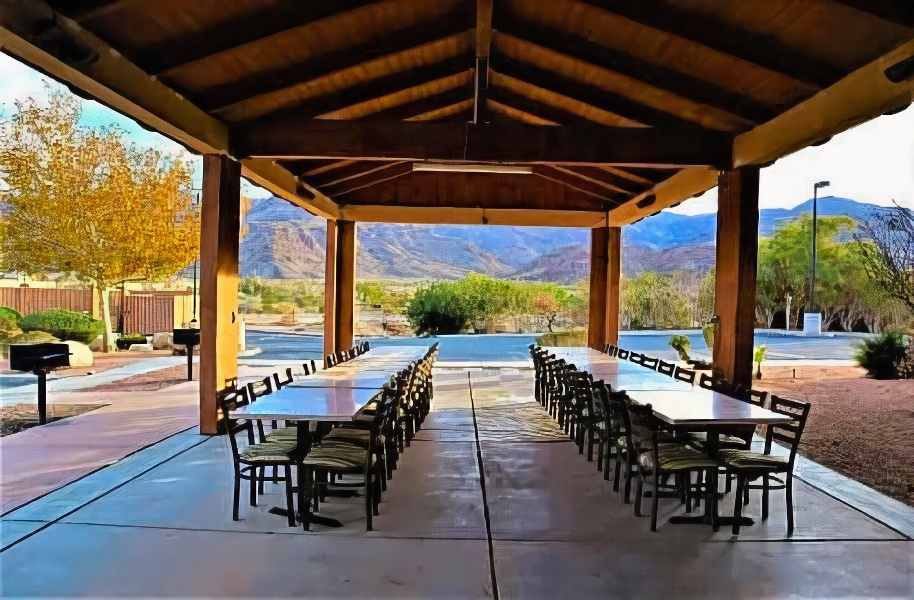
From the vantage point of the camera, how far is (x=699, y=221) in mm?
61562

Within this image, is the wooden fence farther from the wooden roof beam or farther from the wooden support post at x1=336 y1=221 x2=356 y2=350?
the wooden roof beam

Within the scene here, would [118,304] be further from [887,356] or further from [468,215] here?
[887,356]

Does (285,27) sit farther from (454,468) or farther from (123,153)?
(123,153)

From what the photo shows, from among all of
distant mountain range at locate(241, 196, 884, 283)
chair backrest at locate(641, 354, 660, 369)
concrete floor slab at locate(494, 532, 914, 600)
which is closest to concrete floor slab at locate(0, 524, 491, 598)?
concrete floor slab at locate(494, 532, 914, 600)

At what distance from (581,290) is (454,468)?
64.7 ft

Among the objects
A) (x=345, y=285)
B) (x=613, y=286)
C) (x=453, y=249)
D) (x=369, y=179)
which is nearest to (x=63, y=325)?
(x=345, y=285)

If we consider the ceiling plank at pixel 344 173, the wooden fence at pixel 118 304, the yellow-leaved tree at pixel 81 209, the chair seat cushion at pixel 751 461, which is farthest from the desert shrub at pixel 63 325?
the chair seat cushion at pixel 751 461

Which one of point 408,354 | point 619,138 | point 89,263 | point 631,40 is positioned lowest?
point 408,354

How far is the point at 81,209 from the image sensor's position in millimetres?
14625

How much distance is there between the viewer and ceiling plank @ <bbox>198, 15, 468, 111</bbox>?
16.8ft

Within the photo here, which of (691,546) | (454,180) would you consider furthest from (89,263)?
(691,546)

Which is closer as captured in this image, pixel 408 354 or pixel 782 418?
pixel 782 418

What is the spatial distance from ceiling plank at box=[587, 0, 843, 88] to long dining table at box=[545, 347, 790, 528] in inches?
96.6

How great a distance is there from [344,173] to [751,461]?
702cm
